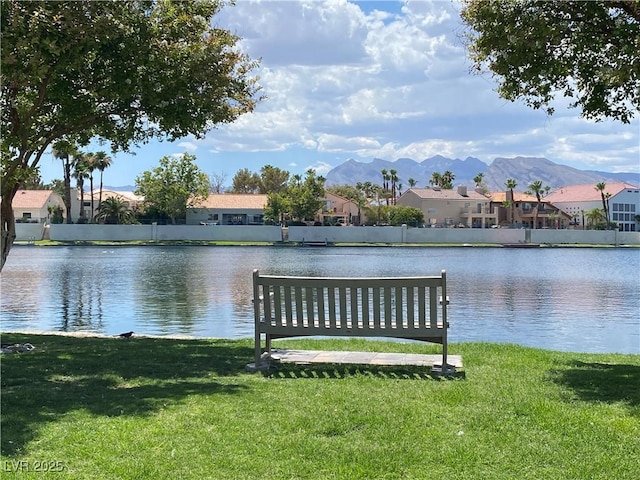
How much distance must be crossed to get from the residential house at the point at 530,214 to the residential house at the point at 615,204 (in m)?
2.70

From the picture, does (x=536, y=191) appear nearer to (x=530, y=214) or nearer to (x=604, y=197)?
(x=530, y=214)

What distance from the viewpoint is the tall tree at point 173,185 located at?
80188 millimetres

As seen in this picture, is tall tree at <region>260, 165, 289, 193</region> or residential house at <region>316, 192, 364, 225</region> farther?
tall tree at <region>260, 165, 289, 193</region>

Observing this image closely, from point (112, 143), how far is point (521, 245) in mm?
77634

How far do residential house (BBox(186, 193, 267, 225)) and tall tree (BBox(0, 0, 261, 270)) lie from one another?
8142 centimetres

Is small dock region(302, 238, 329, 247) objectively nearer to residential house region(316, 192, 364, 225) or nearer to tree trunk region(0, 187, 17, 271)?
residential house region(316, 192, 364, 225)

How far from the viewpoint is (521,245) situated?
276 feet

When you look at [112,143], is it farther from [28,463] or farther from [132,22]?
[28,463]

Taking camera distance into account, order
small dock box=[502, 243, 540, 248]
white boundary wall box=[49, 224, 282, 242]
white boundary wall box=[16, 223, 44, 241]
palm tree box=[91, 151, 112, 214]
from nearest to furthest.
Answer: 1. white boundary wall box=[49, 224, 282, 242]
2. white boundary wall box=[16, 223, 44, 241]
3. small dock box=[502, 243, 540, 248]
4. palm tree box=[91, 151, 112, 214]

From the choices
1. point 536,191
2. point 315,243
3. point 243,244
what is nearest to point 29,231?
point 243,244

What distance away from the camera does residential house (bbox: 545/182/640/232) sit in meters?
114

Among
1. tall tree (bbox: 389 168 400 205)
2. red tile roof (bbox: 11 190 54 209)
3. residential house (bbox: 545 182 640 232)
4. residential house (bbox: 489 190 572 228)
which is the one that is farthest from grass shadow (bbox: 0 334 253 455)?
tall tree (bbox: 389 168 400 205)

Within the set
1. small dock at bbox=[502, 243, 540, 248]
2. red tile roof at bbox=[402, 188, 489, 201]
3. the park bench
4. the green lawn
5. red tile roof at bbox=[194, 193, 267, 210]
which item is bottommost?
small dock at bbox=[502, 243, 540, 248]

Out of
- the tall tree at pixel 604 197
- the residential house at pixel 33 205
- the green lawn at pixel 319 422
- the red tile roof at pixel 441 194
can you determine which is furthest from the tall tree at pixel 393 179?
the green lawn at pixel 319 422
